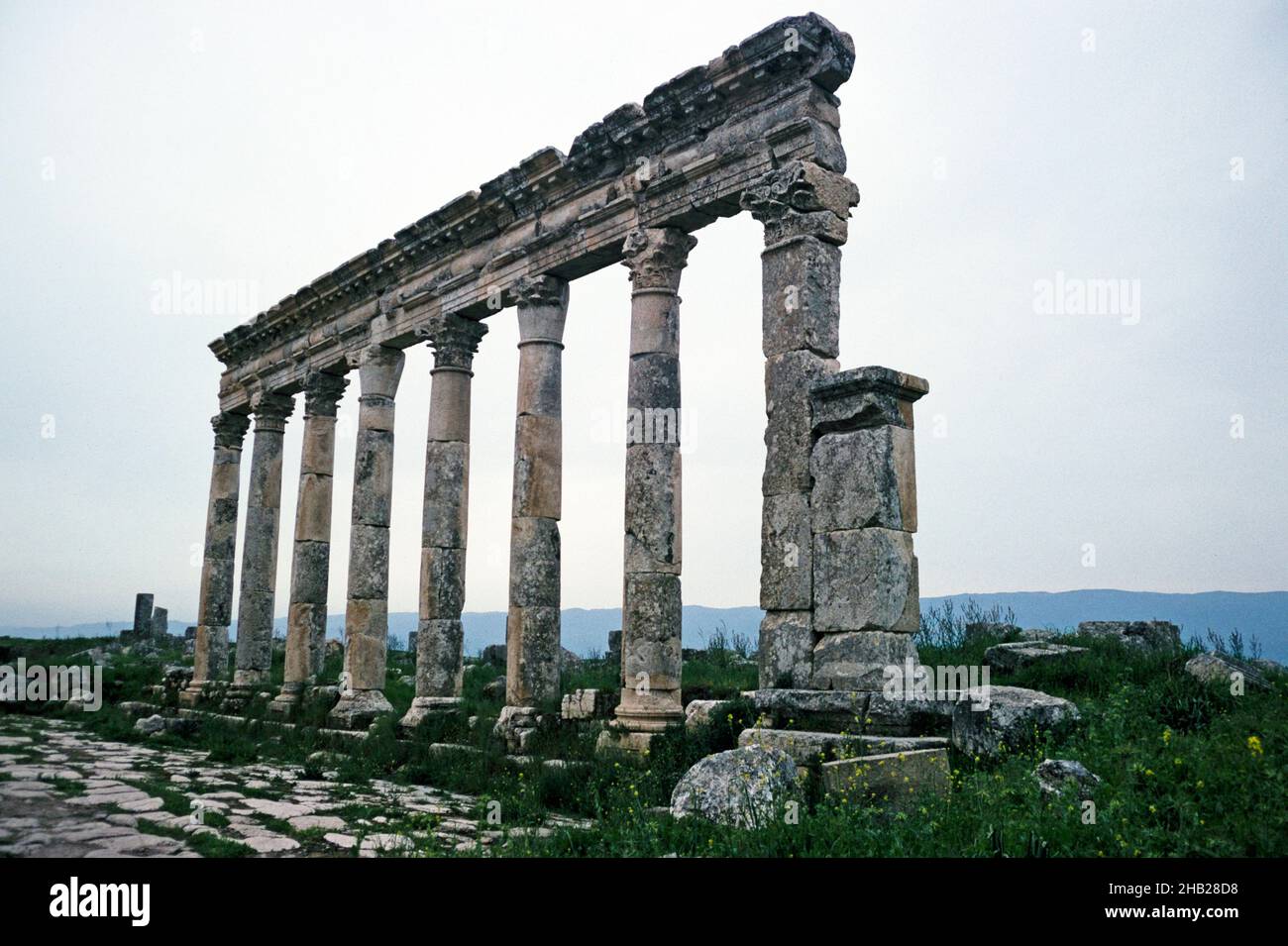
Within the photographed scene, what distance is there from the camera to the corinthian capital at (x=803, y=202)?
9602mm

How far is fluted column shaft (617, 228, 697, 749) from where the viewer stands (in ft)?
33.9

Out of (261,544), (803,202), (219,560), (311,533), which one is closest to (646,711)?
(803,202)

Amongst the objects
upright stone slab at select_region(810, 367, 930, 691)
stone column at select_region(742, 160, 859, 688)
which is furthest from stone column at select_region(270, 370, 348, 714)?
upright stone slab at select_region(810, 367, 930, 691)

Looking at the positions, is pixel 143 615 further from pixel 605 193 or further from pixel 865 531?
pixel 865 531

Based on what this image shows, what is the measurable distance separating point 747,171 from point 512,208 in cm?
431

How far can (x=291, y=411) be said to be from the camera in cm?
1952

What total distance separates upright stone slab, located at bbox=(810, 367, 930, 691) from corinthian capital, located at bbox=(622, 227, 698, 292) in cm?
394

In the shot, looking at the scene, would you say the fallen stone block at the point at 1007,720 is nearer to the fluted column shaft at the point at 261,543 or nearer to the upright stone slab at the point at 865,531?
the upright stone slab at the point at 865,531

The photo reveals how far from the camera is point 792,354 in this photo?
9.41m

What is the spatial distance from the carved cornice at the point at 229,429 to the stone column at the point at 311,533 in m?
4.04

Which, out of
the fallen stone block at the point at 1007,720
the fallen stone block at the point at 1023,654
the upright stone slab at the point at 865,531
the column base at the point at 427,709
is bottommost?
the column base at the point at 427,709

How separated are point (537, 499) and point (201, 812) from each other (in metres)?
5.68

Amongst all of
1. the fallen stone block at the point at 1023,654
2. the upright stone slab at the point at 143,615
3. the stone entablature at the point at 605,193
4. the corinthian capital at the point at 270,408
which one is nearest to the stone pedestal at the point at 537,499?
the stone entablature at the point at 605,193
